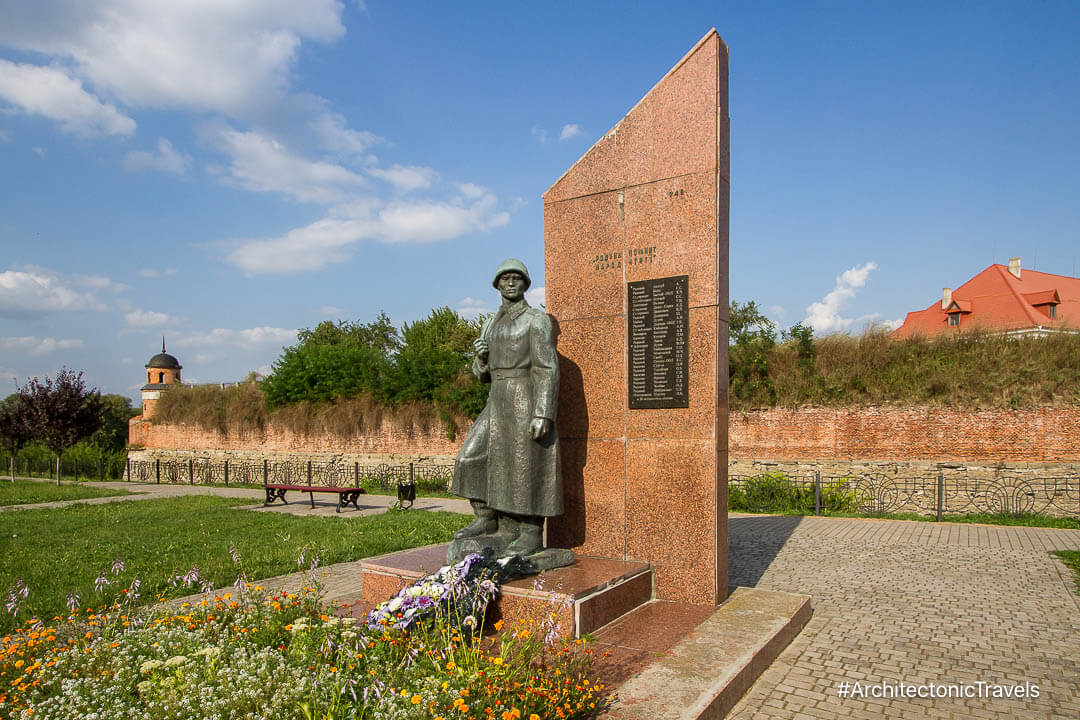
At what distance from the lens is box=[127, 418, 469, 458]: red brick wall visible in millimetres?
22297

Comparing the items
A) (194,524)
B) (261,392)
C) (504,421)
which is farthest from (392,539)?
(261,392)

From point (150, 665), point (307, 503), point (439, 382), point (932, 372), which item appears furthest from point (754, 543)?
point (439, 382)

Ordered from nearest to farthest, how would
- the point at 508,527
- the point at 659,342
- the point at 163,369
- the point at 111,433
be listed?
the point at 508,527
the point at 659,342
the point at 111,433
the point at 163,369

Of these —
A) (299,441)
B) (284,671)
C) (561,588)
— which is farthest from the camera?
(299,441)

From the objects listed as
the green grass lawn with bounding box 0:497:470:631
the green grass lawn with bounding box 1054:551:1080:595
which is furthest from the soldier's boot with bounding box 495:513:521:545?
the green grass lawn with bounding box 1054:551:1080:595

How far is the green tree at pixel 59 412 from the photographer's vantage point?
22.1 metres

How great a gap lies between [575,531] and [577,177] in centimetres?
343

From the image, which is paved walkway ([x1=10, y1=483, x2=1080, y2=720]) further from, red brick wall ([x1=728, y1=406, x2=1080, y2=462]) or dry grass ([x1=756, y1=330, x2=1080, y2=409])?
dry grass ([x1=756, y1=330, x2=1080, y2=409])

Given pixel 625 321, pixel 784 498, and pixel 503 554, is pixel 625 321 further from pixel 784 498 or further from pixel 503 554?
pixel 784 498

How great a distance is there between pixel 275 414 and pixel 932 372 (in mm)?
22657

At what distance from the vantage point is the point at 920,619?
5.90 metres

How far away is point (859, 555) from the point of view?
8.99 m

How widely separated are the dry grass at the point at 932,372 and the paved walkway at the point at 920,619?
5.23 m

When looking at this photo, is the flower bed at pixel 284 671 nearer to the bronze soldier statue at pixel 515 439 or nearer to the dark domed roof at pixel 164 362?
the bronze soldier statue at pixel 515 439
